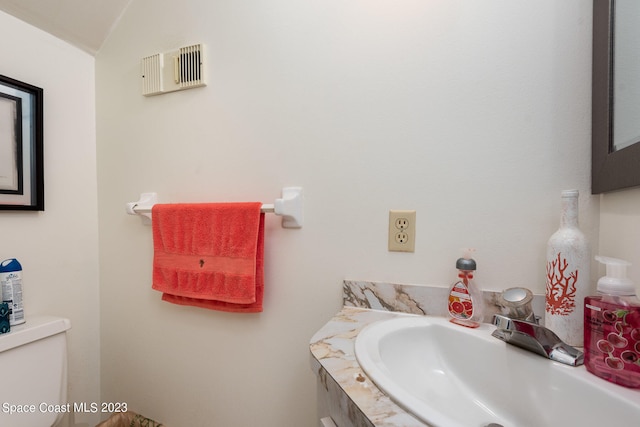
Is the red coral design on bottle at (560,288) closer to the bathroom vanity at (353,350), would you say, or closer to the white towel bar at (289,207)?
the bathroom vanity at (353,350)

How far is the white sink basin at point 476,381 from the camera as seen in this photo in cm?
42

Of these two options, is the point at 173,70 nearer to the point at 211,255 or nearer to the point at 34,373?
the point at 211,255

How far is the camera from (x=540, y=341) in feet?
1.73

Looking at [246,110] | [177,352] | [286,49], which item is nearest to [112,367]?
[177,352]

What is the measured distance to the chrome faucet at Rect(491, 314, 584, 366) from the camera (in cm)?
50

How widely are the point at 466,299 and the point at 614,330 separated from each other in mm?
267

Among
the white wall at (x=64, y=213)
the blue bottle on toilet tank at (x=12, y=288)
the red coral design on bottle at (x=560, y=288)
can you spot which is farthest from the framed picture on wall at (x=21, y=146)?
the red coral design on bottle at (x=560, y=288)

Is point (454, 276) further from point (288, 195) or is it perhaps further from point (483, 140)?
point (288, 195)

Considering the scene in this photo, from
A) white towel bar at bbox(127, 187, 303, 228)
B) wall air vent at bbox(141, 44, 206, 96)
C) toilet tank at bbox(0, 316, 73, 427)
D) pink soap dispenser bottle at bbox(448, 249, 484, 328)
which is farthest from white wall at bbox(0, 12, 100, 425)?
pink soap dispenser bottle at bbox(448, 249, 484, 328)

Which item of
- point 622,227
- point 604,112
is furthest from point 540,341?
point 604,112

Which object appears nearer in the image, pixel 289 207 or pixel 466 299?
pixel 466 299

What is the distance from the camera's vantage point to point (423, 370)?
2.13 feet

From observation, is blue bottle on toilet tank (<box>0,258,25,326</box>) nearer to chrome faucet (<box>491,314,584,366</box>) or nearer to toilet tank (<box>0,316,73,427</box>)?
toilet tank (<box>0,316,73,427</box>)

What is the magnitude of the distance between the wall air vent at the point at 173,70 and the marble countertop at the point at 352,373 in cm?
94
